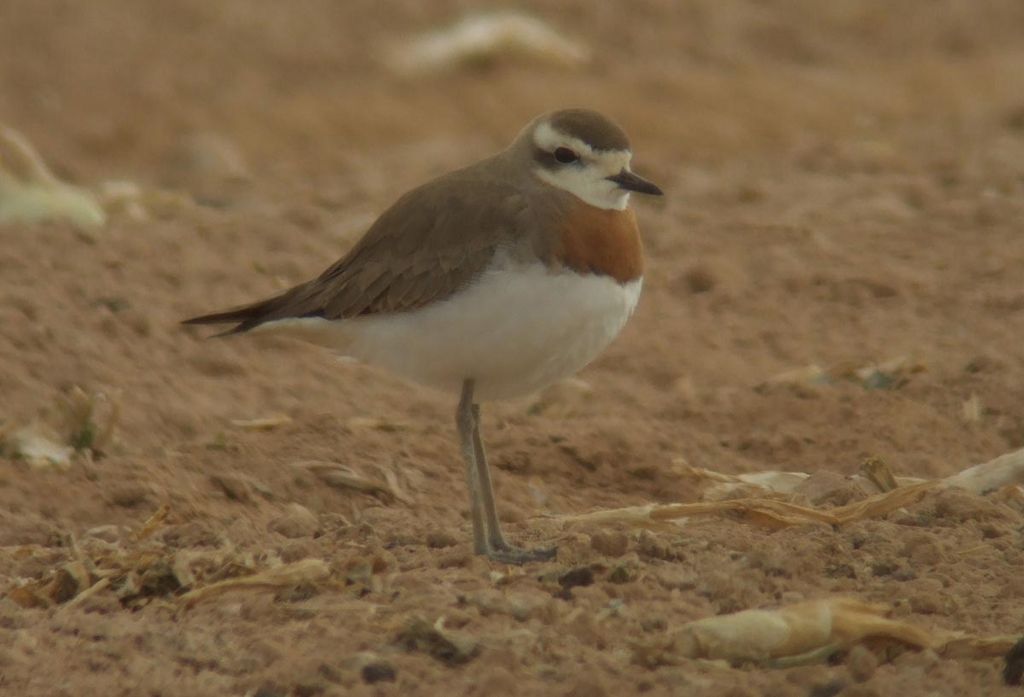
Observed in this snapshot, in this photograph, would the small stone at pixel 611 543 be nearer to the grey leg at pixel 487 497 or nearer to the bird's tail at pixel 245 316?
the grey leg at pixel 487 497

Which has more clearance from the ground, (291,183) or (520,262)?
(291,183)

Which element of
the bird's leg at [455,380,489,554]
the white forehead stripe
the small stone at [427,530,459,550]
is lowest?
the small stone at [427,530,459,550]

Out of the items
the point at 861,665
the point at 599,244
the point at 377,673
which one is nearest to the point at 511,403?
the point at 599,244

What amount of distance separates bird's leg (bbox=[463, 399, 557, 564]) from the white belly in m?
0.22

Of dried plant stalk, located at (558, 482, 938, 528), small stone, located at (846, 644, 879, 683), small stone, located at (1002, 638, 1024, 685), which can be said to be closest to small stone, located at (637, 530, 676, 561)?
dried plant stalk, located at (558, 482, 938, 528)

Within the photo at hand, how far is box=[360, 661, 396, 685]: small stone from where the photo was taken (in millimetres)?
5059

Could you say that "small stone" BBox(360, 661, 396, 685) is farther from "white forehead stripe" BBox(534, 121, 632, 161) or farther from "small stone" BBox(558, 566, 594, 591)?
"white forehead stripe" BBox(534, 121, 632, 161)

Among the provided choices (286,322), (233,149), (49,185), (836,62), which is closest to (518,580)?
(286,322)

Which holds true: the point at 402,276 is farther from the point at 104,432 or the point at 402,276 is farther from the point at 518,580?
the point at 104,432

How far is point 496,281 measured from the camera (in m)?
6.11

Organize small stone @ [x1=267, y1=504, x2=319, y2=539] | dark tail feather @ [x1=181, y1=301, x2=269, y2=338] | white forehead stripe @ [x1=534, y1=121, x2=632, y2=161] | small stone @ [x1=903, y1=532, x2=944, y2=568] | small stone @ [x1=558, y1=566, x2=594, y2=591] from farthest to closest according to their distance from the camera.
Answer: dark tail feather @ [x1=181, y1=301, x2=269, y2=338] < small stone @ [x1=267, y1=504, x2=319, y2=539] < white forehead stripe @ [x1=534, y1=121, x2=632, y2=161] < small stone @ [x1=903, y1=532, x2=944, y2=568] < small stone @ [x1=558, y1=566, x2=594, y2=591]

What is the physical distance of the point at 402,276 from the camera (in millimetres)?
6387

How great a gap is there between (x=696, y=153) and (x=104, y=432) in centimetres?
754

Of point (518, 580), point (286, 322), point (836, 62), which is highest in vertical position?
point (836, 62)
